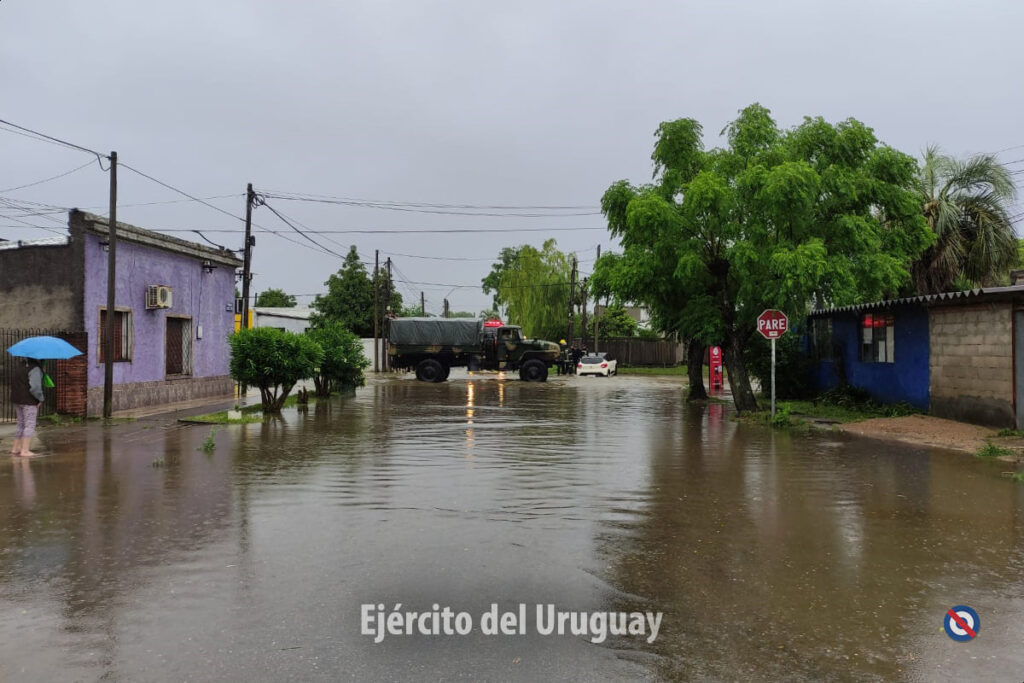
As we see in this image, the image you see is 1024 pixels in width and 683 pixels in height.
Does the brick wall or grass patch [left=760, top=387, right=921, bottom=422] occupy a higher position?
the brick wall

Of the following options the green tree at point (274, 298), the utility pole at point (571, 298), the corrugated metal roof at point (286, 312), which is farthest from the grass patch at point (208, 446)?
the green tree at point (274, 298)

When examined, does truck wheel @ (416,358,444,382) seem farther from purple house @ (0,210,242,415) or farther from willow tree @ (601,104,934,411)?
willow tree @ (601,104,934,411)

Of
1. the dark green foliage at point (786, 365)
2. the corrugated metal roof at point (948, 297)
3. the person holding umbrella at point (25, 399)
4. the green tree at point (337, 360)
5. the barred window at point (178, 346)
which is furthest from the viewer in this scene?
the green tree at point (337, 360)

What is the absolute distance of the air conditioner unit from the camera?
22062mm

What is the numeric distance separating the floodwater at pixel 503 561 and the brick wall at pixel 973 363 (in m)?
3.32

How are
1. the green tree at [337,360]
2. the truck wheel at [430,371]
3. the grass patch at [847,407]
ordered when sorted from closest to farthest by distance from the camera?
1. the grass patch at [847,407]
2. the green tree at [337,360]
3. the truck wheel at [430,371]

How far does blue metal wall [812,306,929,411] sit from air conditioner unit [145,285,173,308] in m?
19.3

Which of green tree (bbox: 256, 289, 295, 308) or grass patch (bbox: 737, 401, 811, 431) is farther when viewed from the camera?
green tree (bbox: 256, 289, 295, 308)

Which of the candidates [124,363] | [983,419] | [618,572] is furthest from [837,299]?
[124,363]

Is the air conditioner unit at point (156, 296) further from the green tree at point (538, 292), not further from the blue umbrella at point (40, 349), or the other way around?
the green tree at point (538, 292)

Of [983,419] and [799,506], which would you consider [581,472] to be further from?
[983,419]

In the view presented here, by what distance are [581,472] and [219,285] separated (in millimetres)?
19184

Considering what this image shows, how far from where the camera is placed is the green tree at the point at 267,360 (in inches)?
798

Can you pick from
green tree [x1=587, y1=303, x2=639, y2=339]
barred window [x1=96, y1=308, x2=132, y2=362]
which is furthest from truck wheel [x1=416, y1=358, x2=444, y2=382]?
green tree [x1=587, y1=303, x2=639, y2=339]
